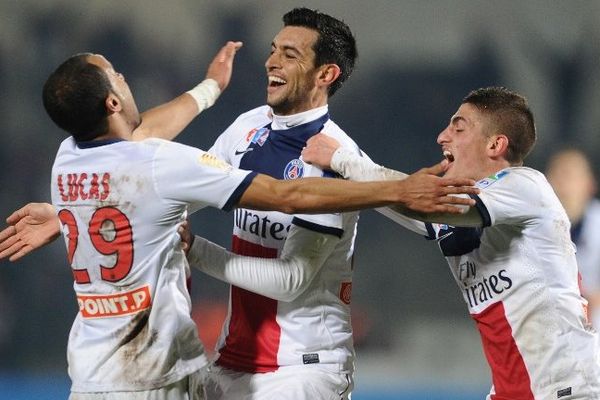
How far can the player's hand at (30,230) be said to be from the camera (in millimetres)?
3387

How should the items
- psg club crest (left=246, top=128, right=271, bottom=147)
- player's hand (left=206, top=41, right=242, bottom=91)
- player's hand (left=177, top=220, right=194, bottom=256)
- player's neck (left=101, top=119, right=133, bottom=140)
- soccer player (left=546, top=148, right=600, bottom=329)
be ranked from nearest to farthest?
player's neck (left=101, top=119, right=133, bottom=140)
player's hand (left=177, top=220, right=194, bottom=256)
psg club crest (left=246, top=128, right=271, bottom=147)
player's hand (left=206, top=41, right=242, bottom=91)
soccer player (left=546, top=148, right=600, bottom=329)

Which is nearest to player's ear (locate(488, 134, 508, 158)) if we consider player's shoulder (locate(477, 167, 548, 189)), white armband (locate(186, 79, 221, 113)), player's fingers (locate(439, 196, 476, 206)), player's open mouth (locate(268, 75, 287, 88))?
player's shoulder (locate(477, 167, 548, 189))

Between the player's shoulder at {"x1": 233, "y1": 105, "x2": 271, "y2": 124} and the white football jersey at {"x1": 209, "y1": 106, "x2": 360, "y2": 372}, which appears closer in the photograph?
the white football jersey at {"x1": 209, "y1": 106, "x2": 360, "y2": 372}

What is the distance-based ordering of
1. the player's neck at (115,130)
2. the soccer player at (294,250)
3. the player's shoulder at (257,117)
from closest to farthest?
the player's neck at (115,130)
the soccer player at (294,250)
the player's shoulder at (257,117)

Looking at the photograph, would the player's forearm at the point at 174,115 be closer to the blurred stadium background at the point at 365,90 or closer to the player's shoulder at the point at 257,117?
the player's shoulder at the point at 257,117

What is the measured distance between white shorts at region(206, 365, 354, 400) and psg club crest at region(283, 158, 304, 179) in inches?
25.1

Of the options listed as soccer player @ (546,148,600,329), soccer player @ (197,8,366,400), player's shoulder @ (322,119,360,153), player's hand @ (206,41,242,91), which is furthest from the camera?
soccer player @ (546,148,600,329)

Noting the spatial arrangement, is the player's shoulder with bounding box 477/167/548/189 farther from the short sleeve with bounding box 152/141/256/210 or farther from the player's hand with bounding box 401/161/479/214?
the short sleeve with bounding box 152/141/256/210

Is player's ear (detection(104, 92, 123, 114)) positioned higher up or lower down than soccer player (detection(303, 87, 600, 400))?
higher up

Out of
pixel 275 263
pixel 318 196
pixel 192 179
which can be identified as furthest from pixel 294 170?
pixel 192 179

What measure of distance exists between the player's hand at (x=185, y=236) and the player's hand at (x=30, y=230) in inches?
18.9

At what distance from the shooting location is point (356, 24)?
665cm

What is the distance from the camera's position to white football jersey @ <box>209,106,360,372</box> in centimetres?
335

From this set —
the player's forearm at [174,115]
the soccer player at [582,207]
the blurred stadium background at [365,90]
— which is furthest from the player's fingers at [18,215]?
the soccer player at [582,207]
